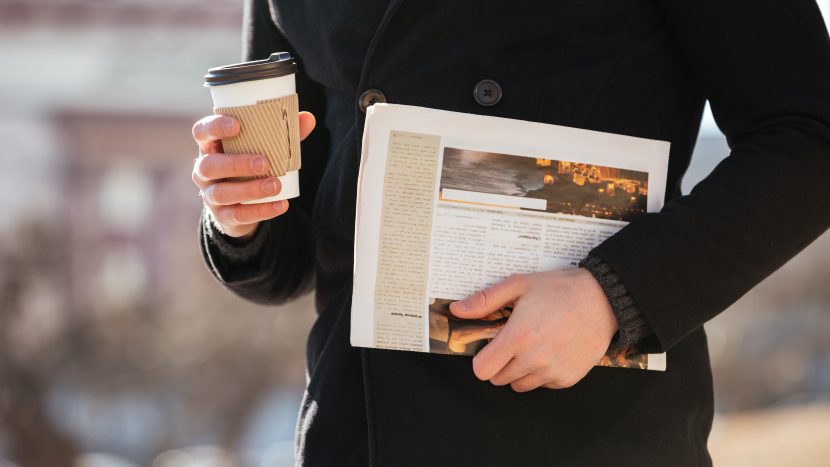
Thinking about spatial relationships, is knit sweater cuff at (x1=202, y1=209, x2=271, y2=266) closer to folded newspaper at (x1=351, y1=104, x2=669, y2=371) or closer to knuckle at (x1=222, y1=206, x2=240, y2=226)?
knuckle at (x1=222, y1=206, x2=240, y2=226)

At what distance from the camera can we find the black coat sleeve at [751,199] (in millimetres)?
974

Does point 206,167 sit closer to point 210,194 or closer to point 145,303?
point 210,194

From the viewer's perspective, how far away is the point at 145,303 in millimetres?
5941

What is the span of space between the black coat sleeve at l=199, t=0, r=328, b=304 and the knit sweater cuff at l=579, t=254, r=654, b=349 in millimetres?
582

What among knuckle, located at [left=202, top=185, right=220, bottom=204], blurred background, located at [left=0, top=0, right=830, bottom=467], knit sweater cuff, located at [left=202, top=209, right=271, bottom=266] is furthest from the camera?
blurred background, located at [left=0, top=0, right=830, bottom=467]

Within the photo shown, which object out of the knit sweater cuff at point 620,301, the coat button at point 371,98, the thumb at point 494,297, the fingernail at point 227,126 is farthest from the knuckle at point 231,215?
the knit sweater cuff at point 620,301

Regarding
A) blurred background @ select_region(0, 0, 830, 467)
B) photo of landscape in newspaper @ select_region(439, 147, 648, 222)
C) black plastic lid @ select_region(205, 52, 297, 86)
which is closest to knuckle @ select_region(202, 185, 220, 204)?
black plastic lid @ select_region(205, 52, 297, 86)

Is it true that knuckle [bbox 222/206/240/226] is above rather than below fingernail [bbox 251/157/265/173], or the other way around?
below

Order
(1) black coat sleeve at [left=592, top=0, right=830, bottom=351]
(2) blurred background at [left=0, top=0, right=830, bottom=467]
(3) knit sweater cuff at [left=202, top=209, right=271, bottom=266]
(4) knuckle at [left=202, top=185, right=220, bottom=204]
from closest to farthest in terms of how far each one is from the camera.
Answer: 1. (1) black coat sleeve at [left=592, top=0, right=830, bottom=351]
2. (4) knuckle at [left=202, top=185, right=220, bottom=204]
3. (3) knit sweater cuff at [left=202, top=209, right=271, bottom=266]
4. (2) blurred background at [left=0, top=0, right=830, bottom=467]

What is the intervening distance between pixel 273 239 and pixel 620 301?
0.62m

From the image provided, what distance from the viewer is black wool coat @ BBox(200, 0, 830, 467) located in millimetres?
980

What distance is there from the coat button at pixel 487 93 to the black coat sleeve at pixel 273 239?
0.43m

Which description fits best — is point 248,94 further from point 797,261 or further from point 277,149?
point 797,261

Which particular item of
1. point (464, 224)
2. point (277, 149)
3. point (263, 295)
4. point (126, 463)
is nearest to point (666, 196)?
point (464, 224)
